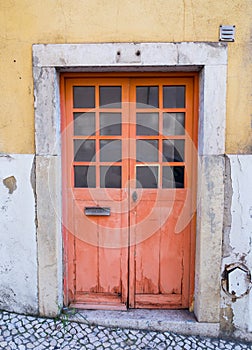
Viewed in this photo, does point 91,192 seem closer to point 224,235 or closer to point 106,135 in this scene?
point 106,135

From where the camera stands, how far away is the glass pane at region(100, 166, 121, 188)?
318 centimetres

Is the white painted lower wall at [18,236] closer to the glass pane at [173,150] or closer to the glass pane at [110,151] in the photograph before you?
the glass pane at [110,151]

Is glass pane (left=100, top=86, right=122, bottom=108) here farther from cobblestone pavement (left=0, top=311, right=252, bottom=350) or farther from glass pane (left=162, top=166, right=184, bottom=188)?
cobblestone pavement (left=0, top=311, right=252, bottom=350)

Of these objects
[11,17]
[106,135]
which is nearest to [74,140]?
[106,135]

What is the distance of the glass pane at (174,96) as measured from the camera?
10.1ft

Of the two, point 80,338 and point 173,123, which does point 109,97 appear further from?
point 80,338

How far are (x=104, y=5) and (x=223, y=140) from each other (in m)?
1.64

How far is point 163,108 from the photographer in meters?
3.09

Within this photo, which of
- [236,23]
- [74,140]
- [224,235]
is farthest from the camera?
[74,140]

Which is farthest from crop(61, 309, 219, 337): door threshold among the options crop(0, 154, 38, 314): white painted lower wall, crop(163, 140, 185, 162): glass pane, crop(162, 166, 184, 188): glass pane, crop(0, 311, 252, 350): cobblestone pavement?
crop(163, 140, 185, 162): glass pane

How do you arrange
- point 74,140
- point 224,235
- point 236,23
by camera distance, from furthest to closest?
point 74,140 < point 224,235 < point 236,23

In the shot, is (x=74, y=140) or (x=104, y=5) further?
(x=74, y=140)

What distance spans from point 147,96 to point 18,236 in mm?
1906

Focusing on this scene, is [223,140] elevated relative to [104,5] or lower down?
lower down
